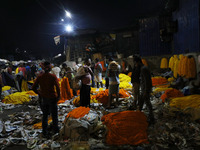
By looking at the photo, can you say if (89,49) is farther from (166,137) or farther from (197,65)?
(166,137)

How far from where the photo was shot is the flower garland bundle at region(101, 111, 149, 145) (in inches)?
140

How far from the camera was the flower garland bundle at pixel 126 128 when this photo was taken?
3568mm

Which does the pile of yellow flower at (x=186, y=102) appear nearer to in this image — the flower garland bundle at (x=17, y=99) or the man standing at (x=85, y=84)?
the man standing at (x=85, y=84)

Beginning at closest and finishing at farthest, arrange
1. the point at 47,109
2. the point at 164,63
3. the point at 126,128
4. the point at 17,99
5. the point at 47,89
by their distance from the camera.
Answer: the point at 126,128, the point at 47,89, the point at 47,109, the point at 17,99, the point at 164,63

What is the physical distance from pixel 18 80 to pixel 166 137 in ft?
32.0

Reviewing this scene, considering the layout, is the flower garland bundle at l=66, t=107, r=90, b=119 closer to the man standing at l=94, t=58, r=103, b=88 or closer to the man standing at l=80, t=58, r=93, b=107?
the man standing at l=80, t=58, r=93, b=107

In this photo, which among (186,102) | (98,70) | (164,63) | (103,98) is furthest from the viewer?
(164,63)

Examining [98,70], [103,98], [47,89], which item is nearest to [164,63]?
[98,70]


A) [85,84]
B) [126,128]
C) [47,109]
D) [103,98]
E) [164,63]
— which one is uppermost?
[164,63]

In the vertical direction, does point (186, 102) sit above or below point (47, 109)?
below

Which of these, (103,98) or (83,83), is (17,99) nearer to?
(83,83)

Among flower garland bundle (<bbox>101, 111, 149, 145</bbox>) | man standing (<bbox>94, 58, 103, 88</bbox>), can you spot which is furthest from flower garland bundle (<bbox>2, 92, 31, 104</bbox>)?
flower garland bundle (<bbox>101, 111, 149, 145</bbox>)

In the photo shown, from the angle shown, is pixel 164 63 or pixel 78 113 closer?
pixel 78 113

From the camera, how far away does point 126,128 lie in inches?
152
